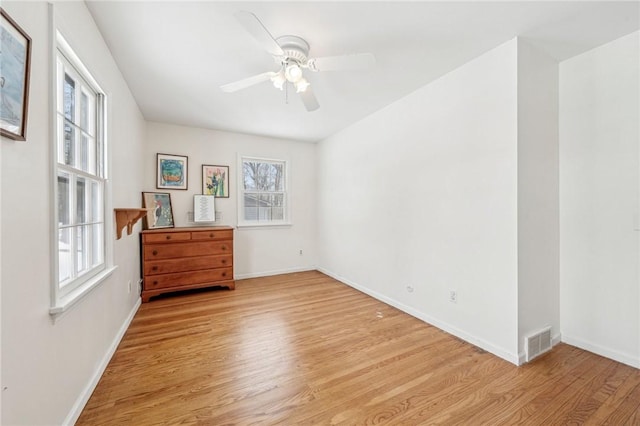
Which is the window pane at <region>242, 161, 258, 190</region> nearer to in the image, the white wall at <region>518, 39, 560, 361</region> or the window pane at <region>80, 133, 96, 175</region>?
the window pane at <region>80, 133, 96, 175</region>

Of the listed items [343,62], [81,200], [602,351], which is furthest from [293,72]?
[602,351]

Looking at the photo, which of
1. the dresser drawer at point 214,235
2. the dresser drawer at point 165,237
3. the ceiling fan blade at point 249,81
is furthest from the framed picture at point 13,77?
the dresser drawer at point 214,235

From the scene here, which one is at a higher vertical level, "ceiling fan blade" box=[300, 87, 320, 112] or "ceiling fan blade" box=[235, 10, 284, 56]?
"ceiling fan blade" box=[235, 10, 284, 56]

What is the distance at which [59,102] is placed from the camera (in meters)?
1.43

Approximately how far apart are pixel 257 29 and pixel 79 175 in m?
1.39

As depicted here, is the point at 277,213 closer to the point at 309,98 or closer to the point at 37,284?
the point at 309,98

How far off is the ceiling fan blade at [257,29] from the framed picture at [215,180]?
2840 millimetres

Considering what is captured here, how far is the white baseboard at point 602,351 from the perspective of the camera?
192cm

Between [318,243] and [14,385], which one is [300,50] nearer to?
[14,385]

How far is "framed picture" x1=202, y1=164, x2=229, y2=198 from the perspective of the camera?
164 inches

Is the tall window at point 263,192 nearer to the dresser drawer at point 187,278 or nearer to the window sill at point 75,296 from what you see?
the dresser drawer at point 187,278

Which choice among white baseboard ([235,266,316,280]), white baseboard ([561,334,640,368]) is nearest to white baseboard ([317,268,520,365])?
white baseboard ([561,334,640,368])

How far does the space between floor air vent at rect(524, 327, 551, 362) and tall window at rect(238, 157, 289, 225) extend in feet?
12.0

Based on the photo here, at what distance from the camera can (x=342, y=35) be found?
1.91 metres
